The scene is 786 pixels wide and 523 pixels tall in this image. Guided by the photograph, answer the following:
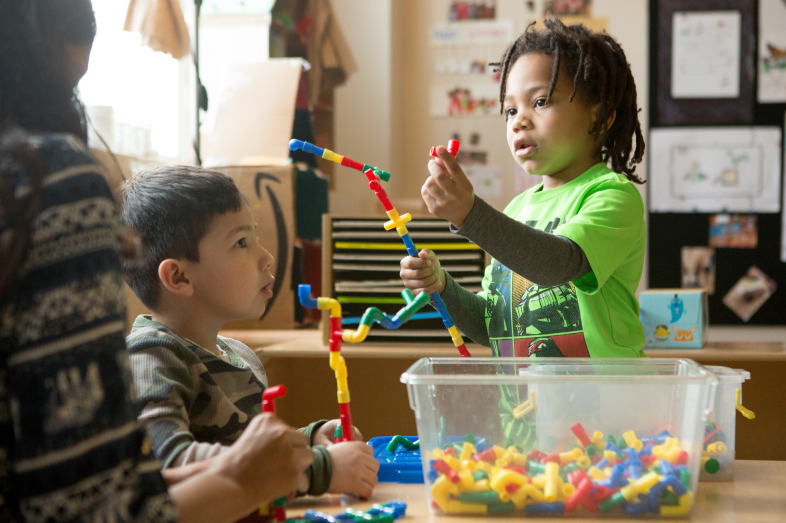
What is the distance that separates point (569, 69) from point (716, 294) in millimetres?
2206

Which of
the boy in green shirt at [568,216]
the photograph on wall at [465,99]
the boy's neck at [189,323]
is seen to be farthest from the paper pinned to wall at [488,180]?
the boy's neck at [189,323]

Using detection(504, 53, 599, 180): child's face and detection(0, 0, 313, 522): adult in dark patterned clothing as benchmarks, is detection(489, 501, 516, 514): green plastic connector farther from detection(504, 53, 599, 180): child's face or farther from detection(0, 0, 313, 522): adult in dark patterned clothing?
detection(504, 53, 599, 180): child's face

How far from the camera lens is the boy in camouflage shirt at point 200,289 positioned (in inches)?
29.3

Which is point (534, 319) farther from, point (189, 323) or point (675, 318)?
point (675, 318)

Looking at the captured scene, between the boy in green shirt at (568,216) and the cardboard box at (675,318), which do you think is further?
the cardboard box at (675,318)

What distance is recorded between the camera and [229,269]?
856 mm

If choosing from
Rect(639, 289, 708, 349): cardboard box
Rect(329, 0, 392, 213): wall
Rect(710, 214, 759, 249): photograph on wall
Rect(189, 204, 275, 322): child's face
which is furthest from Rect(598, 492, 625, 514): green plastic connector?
Rect(710, 214, 759, 249): photograph on wall

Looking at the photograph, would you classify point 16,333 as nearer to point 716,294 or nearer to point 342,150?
point 342,150

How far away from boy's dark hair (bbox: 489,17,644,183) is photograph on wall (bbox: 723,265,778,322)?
2049mm

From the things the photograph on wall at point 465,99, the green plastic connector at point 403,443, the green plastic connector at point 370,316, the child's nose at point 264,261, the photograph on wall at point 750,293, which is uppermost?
the photograph on wall at point 465,99

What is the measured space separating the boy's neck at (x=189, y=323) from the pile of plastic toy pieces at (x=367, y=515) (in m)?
0.29

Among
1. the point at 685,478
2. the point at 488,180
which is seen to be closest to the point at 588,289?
the point at 685,478

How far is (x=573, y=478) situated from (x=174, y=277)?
0.50 m

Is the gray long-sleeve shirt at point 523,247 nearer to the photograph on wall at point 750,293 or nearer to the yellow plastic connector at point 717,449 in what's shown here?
the yellow plastic connector at point 717,449
